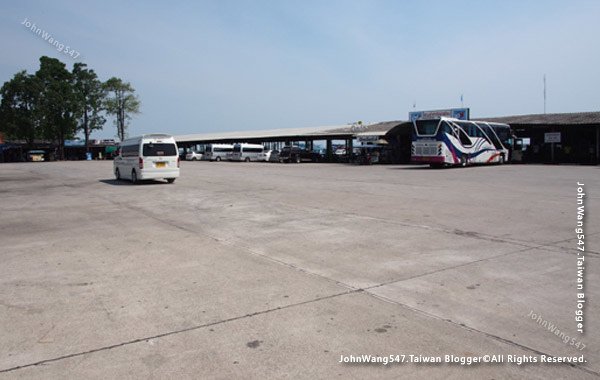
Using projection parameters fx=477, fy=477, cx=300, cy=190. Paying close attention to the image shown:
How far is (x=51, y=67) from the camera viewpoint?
65.6 meters

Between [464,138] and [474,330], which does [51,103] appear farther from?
[474,330]

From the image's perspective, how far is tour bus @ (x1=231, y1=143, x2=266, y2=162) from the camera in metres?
56.9

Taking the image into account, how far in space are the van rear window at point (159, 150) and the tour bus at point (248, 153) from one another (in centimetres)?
3517

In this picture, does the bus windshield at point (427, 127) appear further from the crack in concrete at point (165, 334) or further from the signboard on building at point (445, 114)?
the crack in concrete at point (165, 334)

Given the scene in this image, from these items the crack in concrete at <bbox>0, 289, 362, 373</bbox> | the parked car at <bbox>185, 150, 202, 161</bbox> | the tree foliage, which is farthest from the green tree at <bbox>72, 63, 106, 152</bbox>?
the crack in concrete at <bbox>0, 289, 362, 373</bbox>

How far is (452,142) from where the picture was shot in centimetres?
3209

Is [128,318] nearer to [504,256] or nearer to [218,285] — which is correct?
[218,285]

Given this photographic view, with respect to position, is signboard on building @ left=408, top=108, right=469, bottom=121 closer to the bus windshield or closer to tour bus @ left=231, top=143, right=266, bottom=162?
the bus windshield

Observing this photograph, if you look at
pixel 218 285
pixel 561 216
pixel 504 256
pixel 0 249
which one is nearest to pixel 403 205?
pixel 561 216

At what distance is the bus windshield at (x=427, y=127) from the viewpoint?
3128cm

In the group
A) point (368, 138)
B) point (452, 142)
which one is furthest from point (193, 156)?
point (452, 142)

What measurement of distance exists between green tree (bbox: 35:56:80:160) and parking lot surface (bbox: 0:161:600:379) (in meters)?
62.6

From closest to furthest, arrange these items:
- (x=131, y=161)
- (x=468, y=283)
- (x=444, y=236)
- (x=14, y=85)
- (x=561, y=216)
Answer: (x=468, y=283) < (x=444, y=236) < (x=561, y=216) < (x=131, y=161) < (x=14, y=85)

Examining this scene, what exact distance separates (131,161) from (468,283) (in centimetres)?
1929
